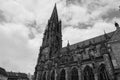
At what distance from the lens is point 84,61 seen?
67.9 feet

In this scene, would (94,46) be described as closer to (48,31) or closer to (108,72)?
(108,72)

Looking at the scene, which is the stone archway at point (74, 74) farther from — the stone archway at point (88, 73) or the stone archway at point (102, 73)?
the stone archway at point (102, 73)

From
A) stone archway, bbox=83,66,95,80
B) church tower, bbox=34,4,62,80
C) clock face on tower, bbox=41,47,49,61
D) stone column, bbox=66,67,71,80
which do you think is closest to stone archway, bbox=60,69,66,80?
stone column, bbox=66,67,71,80

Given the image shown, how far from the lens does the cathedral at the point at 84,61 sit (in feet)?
55.2

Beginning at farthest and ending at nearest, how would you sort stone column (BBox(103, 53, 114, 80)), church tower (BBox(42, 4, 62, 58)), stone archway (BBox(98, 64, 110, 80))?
church tower (BBox(42, 4, 62, 58)) < stone archway (BBox(98, 64, 110, 80)) < stone column (BBox(103, 53, 114, 80))

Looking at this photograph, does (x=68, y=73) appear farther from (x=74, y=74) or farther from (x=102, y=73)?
(x=102, y=73)

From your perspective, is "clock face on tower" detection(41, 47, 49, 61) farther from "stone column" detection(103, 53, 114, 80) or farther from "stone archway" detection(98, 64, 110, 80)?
"stone column" detection(103, 53, 114, 80)

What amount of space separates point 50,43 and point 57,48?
3.71 metres

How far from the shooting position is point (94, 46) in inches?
936

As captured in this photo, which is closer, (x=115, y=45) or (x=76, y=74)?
(x=115, y=45)

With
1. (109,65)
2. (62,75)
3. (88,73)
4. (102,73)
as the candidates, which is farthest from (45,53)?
(109,65)

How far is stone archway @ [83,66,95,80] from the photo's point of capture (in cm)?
1859

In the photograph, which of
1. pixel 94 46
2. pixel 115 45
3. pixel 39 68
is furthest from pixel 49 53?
pixel 115 45

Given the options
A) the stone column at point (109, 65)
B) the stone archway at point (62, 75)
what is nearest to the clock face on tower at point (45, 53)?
the stone archway at point (62, 75)
